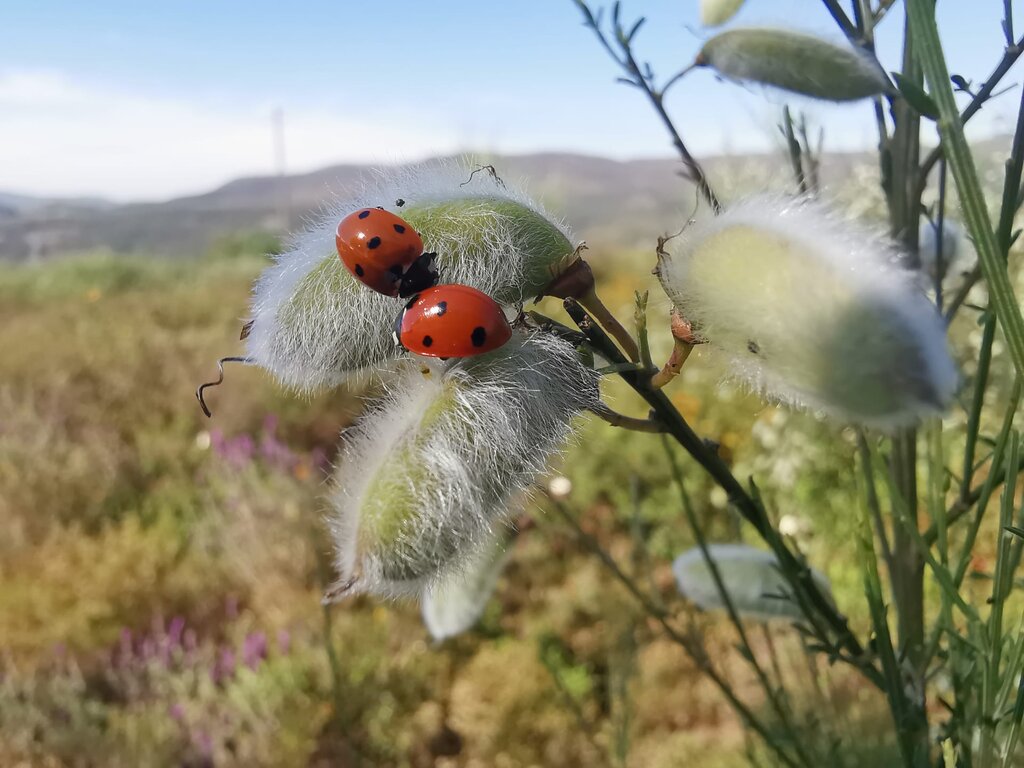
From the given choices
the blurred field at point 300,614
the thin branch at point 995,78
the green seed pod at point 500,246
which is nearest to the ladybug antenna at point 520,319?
the green seed pod at point 500,246

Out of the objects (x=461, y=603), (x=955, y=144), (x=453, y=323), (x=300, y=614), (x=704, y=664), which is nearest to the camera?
(x=955, y=144)

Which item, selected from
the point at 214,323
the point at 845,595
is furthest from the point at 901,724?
the point at 214,323

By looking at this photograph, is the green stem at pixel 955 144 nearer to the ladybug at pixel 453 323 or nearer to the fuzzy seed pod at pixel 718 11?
the ladybug at pixel 453 323

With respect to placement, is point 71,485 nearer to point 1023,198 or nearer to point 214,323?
point 214,323

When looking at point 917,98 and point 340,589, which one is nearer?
point 917,98

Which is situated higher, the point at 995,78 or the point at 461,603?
→ the point at 995,78

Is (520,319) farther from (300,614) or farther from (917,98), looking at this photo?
(300,614)

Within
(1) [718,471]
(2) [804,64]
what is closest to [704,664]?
(1) [718,471]
